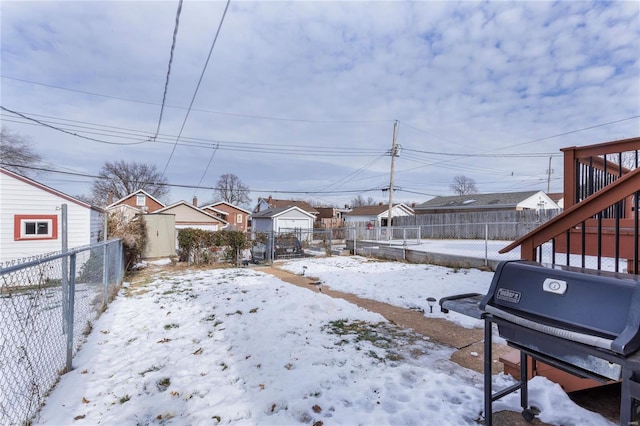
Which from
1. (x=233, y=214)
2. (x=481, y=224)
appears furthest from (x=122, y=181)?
(x=481, y=224)

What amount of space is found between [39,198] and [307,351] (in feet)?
36.3

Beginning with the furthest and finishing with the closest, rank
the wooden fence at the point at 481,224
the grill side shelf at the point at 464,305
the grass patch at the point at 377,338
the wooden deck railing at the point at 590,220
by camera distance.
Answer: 1. the wooden fence at the point at 481,224
2. the grass patch at the point at 377,338
3. the wooden deck railing at the point at 590,220
4. the grill side shelf at the point at 464,305

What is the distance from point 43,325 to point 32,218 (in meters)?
7.85

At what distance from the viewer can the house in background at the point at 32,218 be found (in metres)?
9.52

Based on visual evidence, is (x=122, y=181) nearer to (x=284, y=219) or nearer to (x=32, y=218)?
(x=284, y=219)

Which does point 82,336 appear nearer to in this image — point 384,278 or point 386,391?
point 386,391

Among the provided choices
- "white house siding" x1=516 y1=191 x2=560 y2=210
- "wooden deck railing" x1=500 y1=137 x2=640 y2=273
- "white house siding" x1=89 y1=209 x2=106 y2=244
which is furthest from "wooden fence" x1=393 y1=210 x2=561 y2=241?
"white house siding" x1=89 y1=209 x2=106 y2=244

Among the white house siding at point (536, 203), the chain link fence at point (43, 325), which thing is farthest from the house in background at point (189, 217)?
the white house siding at point (536, 203)

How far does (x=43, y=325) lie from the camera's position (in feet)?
14.2

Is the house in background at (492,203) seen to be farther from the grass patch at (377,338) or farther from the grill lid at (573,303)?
the grill lid at (573,303)

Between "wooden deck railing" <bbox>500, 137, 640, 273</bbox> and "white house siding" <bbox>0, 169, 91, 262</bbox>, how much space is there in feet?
41.5

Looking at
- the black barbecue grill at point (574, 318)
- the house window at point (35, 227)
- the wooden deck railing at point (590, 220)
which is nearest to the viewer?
the black barbecue grill at point (574, 318)

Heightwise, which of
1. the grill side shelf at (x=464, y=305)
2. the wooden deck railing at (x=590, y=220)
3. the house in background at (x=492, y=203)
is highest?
the house in background at (x=492, y=203)

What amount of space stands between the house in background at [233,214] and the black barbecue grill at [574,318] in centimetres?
3724
